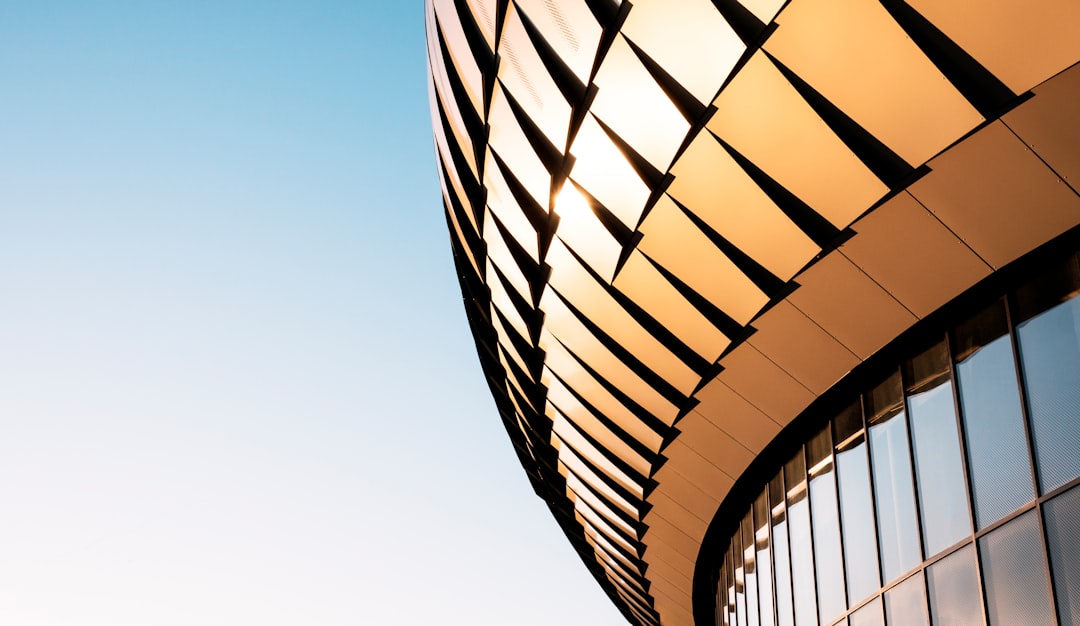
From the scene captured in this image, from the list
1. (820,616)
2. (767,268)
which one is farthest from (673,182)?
(820,616)

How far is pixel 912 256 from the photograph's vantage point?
35.0 feet

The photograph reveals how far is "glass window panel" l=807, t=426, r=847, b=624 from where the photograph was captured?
1330 cm

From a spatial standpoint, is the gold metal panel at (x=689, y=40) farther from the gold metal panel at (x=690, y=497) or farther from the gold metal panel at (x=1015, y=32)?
the gold metal panel at (x=690, y=497)

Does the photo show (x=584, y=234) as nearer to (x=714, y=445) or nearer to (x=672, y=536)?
(x=714, y=445)

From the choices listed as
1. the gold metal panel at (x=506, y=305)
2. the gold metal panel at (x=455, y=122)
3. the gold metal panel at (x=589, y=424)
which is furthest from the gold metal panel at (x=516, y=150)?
the gold metal panel at (x=589, y=424)

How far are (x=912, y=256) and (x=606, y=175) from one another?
374cm

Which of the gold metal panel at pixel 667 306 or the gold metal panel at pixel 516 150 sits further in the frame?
the gold metal panel at pixel 516 150

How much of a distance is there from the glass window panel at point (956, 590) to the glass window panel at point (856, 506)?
4.73 feet

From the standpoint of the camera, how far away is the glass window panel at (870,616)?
1187 centimetres

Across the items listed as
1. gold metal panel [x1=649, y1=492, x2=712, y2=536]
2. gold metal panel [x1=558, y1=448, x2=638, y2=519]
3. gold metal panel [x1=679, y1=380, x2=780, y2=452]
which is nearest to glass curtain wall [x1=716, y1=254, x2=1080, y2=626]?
gold metal panel [x1=679, y1=380, x2=780, y2=452]

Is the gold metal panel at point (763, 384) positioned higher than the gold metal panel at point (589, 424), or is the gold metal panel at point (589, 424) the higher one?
A: the gold metal panel at point (589, 424)

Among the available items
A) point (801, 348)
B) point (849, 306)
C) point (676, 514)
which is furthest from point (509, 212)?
point (676, 514)

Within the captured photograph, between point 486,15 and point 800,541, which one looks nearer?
point 486,15

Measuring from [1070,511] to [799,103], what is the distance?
4534mm
